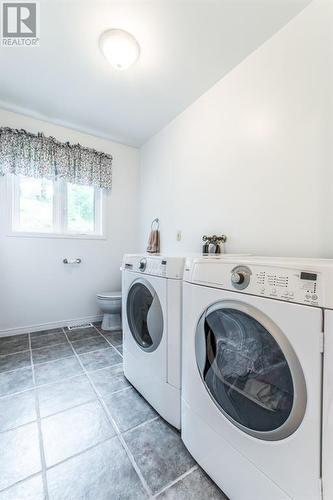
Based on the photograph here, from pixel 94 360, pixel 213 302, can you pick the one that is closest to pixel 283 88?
pixel 213 302

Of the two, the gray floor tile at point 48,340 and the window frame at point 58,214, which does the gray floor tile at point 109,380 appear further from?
the window frame at point 58,214

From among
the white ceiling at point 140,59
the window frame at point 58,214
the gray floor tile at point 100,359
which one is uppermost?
the white ceiling at point 140,59

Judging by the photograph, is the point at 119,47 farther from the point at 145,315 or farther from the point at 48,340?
the point at 48,340

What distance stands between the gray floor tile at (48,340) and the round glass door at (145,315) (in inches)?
48.5

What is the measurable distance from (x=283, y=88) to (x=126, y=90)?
1.30 meters

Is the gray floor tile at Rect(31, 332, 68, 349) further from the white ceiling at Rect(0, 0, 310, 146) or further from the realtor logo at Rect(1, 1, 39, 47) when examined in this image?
the realtor logo at Rect(1, 1, 39, 47)

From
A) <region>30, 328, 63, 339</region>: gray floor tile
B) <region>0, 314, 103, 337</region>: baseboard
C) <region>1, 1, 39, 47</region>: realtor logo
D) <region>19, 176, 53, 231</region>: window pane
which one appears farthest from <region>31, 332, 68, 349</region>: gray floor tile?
<region>1, 1, 39, 47</region>: realtor logo

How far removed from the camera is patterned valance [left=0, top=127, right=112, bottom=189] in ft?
7.38

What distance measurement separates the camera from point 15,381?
1.60 metres

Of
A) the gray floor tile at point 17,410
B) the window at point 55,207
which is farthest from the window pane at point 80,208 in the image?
the gray floor tile at point 17,410

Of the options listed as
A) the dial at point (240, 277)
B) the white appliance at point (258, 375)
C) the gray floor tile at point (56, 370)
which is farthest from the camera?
the gray floor tile at point (56, 370)

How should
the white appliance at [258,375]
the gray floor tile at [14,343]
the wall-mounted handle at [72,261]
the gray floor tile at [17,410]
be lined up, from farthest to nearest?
the wall-mounted handle at [72,261], the gray floor tile at [14,343], the gray floor tile at [17,410], the white appliance at [258,375]

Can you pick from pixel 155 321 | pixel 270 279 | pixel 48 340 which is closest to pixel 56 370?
pixel 48 340

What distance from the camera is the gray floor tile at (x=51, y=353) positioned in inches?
75.8
